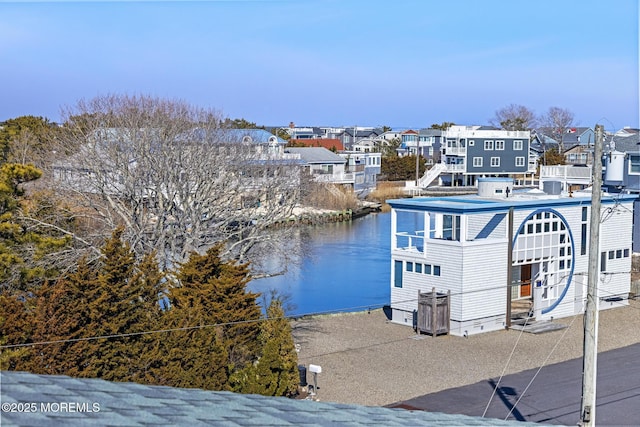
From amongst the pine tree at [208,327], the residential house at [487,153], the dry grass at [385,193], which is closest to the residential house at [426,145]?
the dry grass at [385,193]

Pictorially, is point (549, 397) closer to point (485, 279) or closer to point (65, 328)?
point (485, 279)

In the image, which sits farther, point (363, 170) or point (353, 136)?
point (353, 136)

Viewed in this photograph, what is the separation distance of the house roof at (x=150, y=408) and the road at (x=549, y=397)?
8.64 meters

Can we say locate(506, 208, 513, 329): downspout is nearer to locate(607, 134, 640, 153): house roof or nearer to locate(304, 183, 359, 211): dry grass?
locate(607, 134, 640, 153): house roof

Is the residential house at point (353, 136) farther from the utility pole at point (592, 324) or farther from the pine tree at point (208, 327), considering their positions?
the utility pole at point (592, 324)

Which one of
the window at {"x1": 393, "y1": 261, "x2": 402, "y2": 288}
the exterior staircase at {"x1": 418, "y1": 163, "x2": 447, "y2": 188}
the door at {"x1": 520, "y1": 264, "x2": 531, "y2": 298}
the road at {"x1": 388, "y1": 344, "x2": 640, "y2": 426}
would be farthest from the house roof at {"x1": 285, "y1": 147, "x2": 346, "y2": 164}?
the road at {"x1": 388, "y1": 344, "x2": 640, "y2": 426}

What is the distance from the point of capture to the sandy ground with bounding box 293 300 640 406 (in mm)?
14109

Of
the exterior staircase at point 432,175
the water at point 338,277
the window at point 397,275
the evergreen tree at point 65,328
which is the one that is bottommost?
the water at point 338,277

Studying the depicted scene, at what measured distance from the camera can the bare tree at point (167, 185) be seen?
19328 millimetres

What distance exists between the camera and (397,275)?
1912cm

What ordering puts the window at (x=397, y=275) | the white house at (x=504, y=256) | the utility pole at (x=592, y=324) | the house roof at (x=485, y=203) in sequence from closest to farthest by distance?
1. the utility pole at (x=592, y=324)
2. the white house at (x=504, y=256)
3. the house roof at (x=485, y=203)
4. the window at (x=397, y=275)

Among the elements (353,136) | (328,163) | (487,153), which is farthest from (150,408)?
(353,136)

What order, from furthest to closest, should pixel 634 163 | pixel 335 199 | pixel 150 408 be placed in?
pixel 335 199, pixel 634 163, pixel 150 408

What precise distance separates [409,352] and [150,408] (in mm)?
13248
